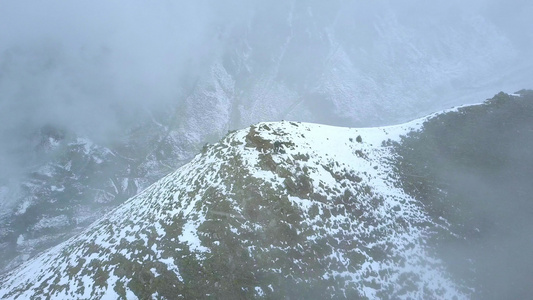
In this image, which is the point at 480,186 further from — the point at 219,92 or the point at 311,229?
the point at 219,92

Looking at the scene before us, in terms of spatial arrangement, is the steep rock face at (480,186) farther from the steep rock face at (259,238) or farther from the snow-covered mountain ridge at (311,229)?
the steep rock face at (259,238)

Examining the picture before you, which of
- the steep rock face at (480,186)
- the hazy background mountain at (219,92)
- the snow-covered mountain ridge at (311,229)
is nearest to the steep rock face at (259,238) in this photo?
the snow-covered mountain ridge at (311,229)

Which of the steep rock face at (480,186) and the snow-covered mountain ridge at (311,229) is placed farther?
the steep rock face at (480,186)

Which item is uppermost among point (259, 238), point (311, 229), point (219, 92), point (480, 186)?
point (219, 92)

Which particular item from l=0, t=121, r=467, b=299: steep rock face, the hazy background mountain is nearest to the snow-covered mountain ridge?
l=0, t=121, r=467, b=299: steep rock face

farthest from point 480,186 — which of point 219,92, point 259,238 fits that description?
point 219,92

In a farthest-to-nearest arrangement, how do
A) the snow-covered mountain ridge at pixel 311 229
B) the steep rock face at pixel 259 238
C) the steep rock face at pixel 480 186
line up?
the steep rock face at pixel 480 186 < the snow-covered mountain ridge at pixel 311 229 < the steep rock face at pixel 259 238

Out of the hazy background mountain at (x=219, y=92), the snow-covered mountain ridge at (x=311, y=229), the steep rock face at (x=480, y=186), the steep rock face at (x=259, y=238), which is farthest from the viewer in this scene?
the hazy background mountain at (x=219, y=92)

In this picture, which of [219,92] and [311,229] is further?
[219,92]
